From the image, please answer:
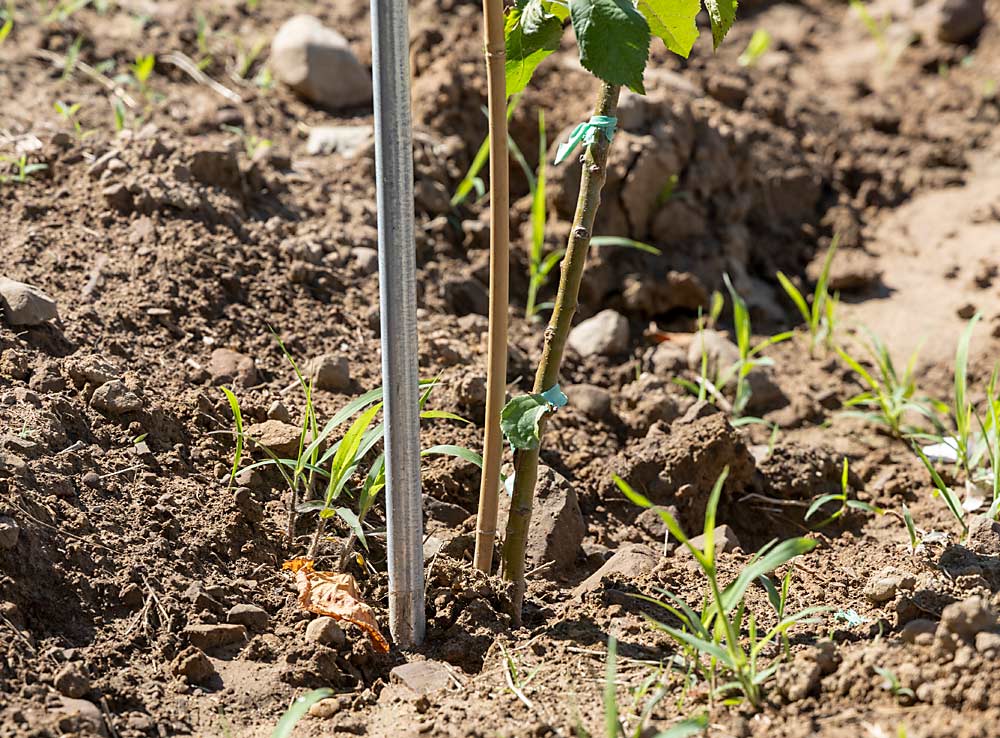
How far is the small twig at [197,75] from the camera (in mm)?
3553

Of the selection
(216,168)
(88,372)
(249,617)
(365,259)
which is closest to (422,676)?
(249,617)

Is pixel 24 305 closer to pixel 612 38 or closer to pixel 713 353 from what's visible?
pixel 612 38

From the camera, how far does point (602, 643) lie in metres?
1.95

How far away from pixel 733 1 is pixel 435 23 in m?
2.37

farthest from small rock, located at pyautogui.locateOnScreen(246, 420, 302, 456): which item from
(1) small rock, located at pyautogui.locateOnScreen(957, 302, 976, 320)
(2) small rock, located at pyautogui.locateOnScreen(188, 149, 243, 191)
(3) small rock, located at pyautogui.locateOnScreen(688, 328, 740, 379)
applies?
(1) small rock, located at pyautogui.locateOnScreen(957, 302, 976, 320)

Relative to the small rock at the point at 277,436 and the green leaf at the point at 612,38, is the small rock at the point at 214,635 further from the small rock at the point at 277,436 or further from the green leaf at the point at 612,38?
the green leaf at the point at 612,38

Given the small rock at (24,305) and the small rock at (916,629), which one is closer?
the small rock at (916,629)

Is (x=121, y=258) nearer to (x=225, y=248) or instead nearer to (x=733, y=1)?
(x=225, y=248)

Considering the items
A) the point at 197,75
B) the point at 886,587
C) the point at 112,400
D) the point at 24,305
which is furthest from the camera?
the point at 197,75

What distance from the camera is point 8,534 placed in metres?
1.84

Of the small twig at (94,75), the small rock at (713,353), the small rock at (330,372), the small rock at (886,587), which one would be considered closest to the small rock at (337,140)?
the small twig at (94,75)

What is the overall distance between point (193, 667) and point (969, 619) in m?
1.24

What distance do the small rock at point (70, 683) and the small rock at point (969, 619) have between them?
136 centimetres

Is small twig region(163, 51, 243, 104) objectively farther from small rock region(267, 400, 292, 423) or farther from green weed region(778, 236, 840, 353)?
green weed region(778, 236, 840, 353)
